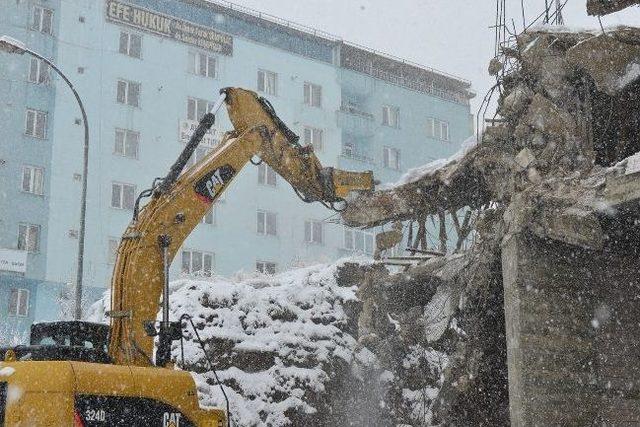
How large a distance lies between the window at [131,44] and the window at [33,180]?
584 cm

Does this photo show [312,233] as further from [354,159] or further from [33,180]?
[33,180]

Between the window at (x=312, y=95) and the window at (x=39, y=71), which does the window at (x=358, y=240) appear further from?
the window at (x=39, y=71)

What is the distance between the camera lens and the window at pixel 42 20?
30.6 meters

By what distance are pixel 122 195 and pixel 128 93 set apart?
13.2 feet

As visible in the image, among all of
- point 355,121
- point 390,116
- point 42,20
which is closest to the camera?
point 42,20

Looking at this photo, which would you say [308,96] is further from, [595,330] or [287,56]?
[595,330]

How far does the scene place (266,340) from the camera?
45.7ft

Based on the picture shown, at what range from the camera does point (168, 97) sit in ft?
108

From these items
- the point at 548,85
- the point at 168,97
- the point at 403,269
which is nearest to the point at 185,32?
the point at 168,97

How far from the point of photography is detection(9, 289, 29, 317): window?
94.4 feet

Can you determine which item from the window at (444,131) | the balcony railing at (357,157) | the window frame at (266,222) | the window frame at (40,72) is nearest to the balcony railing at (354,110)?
the balcony railing at (357,157)

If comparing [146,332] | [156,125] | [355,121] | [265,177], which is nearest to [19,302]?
[156,125]

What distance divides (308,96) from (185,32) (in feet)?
19.7

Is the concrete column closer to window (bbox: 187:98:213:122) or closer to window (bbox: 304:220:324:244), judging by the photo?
window (bbox: 304:220:324:244)
